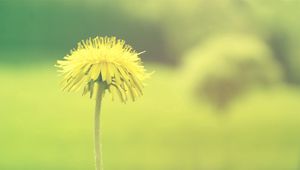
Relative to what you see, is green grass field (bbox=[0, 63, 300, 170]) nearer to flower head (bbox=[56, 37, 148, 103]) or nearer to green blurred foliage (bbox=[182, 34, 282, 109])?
green blurred foliage (bbox=[182, 34, 282, 109])

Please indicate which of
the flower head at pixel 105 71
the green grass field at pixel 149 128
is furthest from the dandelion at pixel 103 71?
the green grass field at pixel 149 128

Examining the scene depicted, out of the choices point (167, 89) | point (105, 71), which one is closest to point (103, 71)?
point (105, 71)

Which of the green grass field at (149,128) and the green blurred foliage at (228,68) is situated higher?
the green blurred foliage at (228,68)

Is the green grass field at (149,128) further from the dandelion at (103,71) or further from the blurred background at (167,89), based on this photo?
the dandelion at (103,71)

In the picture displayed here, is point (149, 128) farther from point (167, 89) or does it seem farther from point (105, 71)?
point (105, 71)

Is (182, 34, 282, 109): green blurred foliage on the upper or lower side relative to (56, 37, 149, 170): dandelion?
upper

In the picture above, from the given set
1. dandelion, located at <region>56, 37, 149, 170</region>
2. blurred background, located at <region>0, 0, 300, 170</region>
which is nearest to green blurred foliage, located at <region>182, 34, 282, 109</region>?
blurred background, located at <region>0, 0, 300, 170</region>
